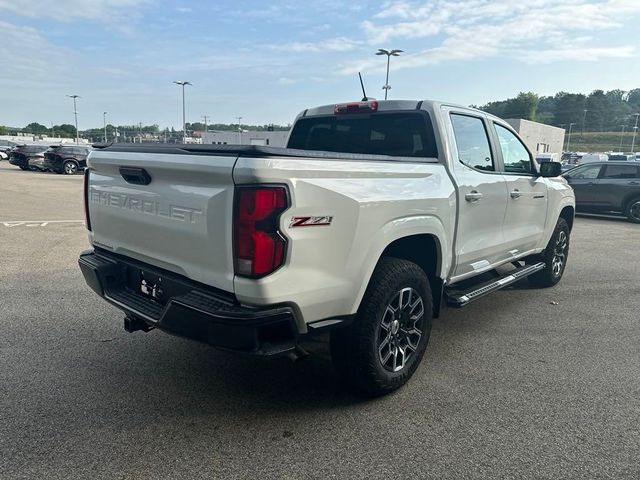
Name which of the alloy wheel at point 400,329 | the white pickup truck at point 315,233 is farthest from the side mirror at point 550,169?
the alloy wheel at point 400,329

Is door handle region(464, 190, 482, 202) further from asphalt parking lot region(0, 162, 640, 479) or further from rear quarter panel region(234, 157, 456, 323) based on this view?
asphalt parking lot region(0, 162, 640, 479)

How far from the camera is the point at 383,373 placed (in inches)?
124

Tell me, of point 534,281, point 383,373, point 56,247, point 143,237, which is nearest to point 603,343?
point 534,281

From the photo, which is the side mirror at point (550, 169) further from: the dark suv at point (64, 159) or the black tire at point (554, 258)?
the dark suv at point (64, 159)

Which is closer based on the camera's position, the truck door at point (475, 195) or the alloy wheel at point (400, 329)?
the alloy wheel at point (400, 329)

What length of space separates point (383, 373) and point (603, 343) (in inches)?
94.9

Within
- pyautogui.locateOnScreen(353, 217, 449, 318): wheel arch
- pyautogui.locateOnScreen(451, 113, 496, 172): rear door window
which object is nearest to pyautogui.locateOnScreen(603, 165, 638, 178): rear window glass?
pyautogui.locateOnScreen(451, 113, 496, 172): rear door window

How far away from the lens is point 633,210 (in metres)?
13.1

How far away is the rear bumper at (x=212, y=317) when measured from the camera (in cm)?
242

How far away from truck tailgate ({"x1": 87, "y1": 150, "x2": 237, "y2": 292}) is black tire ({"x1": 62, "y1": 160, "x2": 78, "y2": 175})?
25541 mm

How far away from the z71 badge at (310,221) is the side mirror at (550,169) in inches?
135

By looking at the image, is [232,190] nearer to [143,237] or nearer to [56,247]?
[143,237]

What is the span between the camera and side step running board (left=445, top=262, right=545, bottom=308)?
3.88m

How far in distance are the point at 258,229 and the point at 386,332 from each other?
→ 131 centimetres
